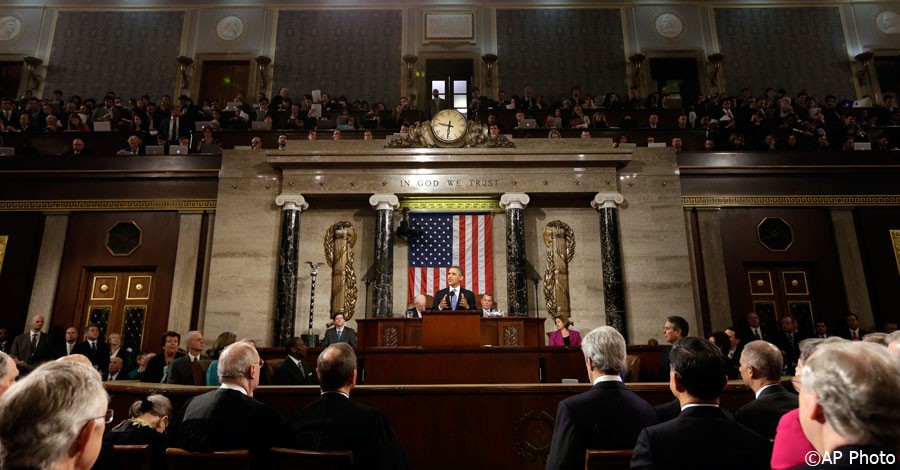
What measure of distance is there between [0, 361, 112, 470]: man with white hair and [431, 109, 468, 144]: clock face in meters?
9.11

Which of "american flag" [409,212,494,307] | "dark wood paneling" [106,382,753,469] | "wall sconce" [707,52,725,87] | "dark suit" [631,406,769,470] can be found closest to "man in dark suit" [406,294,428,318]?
"american flag" [409,212,494,307]

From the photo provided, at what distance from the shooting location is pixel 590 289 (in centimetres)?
1013

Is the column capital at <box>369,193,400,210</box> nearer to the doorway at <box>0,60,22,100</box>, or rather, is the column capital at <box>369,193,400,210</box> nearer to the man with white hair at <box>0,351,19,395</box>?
the man with white hair at <box>0,351,19,395</box>

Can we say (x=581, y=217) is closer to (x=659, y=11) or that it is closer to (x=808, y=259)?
(x=808, y=259)

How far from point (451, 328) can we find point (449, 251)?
4048 mm

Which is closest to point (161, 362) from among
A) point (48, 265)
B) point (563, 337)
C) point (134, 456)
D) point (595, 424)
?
point (134, 456)

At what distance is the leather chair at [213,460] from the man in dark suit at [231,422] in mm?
219

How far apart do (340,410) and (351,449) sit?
198 millimetres

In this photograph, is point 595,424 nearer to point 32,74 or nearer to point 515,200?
point 515,200

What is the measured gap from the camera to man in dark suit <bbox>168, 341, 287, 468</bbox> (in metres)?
2.97

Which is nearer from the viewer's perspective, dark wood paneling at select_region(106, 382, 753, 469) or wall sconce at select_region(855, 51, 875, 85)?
dark wood paneling at select_region(106, 382, 753, 469)

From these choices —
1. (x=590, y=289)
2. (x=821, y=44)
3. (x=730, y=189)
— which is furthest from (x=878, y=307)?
(x=821, y=44)

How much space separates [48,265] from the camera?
1063cm

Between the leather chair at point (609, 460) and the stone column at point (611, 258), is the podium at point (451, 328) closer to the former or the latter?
the leather chair at point (609, 460)
